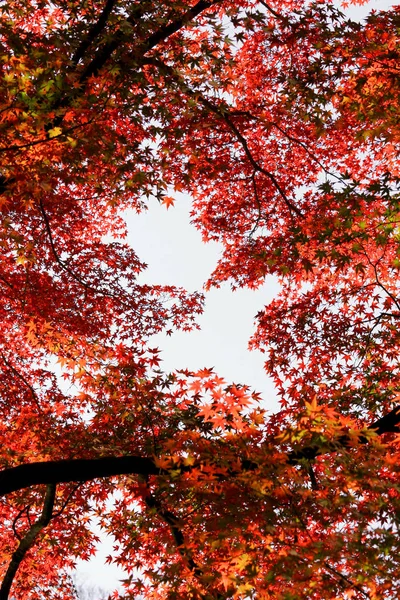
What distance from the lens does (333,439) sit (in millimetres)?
4297

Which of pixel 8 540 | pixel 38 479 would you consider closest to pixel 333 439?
pixel 38 479

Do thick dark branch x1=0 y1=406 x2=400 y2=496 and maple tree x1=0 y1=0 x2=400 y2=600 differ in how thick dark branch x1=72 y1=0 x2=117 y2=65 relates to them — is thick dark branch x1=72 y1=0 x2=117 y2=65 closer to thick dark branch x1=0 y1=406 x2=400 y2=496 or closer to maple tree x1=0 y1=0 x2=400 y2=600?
maple tree x1=0 y1=0 x2=400 y2=600

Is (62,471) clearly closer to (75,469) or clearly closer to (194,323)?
(75,469)

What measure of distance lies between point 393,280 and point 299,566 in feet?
24.5

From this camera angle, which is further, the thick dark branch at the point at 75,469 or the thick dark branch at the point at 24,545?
the thick dark branch at the point at 24,545

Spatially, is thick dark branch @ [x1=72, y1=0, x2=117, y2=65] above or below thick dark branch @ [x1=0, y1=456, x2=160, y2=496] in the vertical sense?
above

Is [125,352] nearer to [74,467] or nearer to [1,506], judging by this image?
[74,467]

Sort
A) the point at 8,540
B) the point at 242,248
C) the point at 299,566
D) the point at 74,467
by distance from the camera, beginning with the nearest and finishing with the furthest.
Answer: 1. the point at 299,566
2. the point at 74,467
3. the point at 8,540
4. the point at 242,248

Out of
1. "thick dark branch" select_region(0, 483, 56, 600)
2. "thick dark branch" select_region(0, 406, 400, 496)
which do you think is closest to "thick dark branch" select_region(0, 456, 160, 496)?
"thick dark branch" select_region(0, 406, 400, 496)

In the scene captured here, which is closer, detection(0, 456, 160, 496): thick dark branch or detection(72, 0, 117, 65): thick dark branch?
detection(0, 456, 160, 496): thick dark branch

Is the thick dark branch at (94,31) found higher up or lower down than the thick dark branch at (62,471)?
higher up

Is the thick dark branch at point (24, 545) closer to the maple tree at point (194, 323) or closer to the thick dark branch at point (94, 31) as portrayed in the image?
the maple tree at point (194, 323)

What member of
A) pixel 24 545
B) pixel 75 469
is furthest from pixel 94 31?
pixel 24 545

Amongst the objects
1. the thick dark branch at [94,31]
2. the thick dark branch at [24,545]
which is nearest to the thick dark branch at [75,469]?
the thick dark branch at [24,545]
